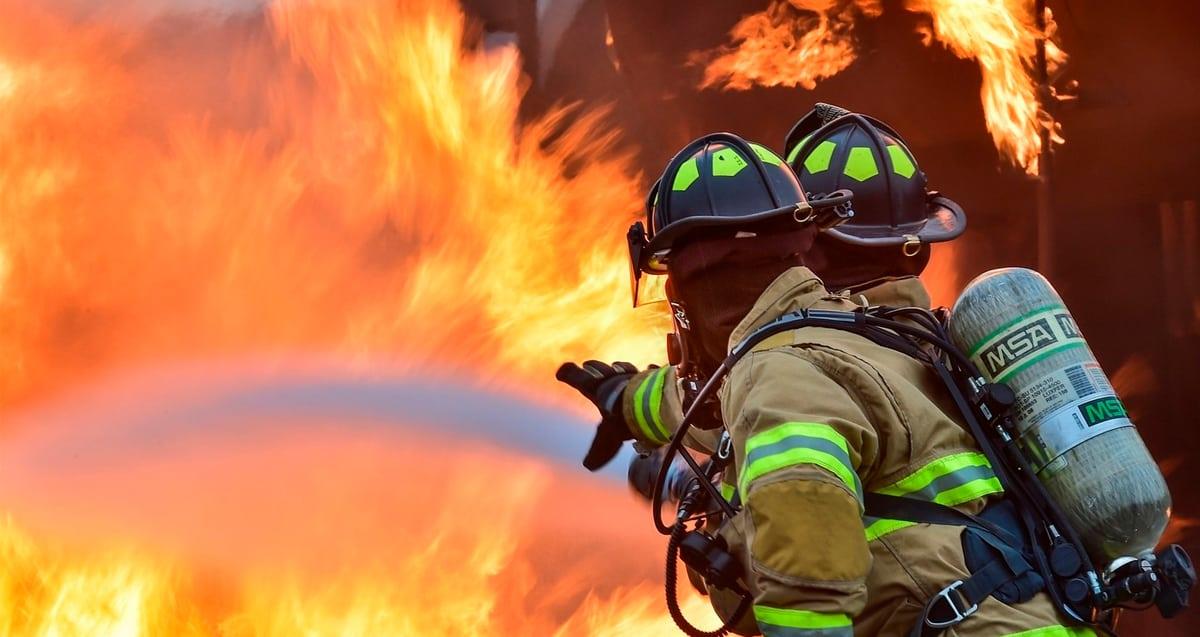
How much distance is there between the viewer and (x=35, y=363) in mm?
4887

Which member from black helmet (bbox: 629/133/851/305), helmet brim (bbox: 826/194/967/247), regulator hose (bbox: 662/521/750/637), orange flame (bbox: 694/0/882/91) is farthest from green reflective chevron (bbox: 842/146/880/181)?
orange flame (bbox: 694/0/882/91)

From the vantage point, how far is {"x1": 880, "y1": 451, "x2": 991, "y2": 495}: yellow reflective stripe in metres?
2.38

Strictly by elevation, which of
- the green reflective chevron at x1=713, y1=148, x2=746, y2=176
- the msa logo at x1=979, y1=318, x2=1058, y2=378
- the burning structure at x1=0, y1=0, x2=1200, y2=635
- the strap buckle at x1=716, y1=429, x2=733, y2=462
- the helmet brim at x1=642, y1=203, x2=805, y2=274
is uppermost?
the green reflective chevron at x1=713, y1=148, x2=746, y2=176

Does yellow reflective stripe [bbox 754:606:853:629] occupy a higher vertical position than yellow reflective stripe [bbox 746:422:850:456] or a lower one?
lower

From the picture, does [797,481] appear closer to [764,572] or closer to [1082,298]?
[764,572]

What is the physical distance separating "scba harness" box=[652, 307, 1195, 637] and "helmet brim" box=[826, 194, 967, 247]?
763 mm

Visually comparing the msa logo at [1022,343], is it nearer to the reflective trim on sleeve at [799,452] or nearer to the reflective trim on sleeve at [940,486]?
the reflective trim on sleeve at [940,486]

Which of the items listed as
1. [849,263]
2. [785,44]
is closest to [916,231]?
[849,263]

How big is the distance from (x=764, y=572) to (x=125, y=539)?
343 cm

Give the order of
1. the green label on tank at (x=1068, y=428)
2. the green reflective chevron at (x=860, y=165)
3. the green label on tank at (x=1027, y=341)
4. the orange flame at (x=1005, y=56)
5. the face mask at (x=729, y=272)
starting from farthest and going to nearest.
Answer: the orange flame at (x=1005, y=56)
the green reflective chevron at (x=860, y=165)
the face mask at (x=729, y=272)
the green label on tank at (x=1027, y=341)
the green label on tank at (x=1068, y=428)

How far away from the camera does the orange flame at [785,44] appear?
583 cm

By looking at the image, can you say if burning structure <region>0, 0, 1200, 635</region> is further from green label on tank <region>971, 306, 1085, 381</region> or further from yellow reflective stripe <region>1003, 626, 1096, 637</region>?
yellow reflective stripe <region>1003, 626, 1096, 637</region>

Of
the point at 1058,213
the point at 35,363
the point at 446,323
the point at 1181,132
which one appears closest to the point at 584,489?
the point at 446,323

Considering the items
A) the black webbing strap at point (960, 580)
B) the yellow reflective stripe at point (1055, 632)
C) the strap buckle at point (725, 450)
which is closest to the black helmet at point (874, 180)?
the strap buckle at point (725, 450)
